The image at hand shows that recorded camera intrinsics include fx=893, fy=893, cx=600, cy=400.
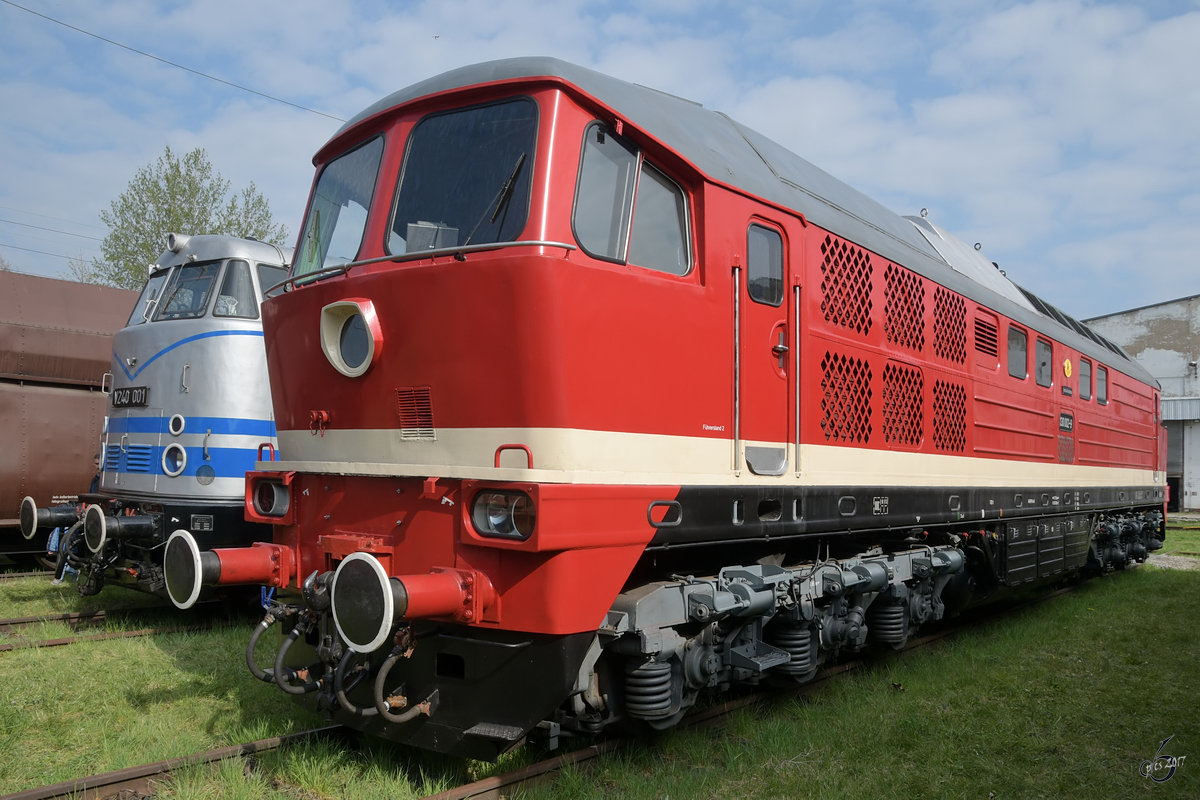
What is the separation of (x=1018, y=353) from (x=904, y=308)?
3059mm

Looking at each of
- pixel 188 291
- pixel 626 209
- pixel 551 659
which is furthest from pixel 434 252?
pixel 188 291

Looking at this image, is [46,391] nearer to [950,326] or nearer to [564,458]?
[564,458]

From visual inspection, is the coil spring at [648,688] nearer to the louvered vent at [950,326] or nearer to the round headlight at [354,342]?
the round headlight at [354,342]

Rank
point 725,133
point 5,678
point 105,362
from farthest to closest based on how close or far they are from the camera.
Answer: point 105,362 → point 5,678 → point 725,133

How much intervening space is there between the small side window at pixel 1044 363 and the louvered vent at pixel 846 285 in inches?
169

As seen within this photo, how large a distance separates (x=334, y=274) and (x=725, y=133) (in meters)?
2.50

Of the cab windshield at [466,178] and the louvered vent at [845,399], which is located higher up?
the cab windshield at [466,178]

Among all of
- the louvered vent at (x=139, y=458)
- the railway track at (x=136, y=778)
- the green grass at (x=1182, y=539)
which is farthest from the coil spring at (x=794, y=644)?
the green grass at (x=1182, y=539)

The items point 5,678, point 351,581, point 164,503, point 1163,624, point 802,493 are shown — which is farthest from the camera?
point 1163,624

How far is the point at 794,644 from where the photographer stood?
542 cm

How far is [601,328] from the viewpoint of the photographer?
156 inches

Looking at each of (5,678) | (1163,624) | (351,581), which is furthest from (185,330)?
(1163,624)

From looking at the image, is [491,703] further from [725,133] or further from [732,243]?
[725,133]

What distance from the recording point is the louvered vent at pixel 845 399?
17.9ft
